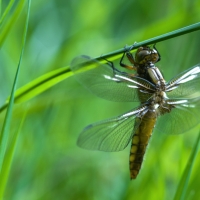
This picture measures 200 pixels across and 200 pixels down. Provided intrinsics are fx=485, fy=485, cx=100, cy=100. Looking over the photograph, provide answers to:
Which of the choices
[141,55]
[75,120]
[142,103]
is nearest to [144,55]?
[141,55]

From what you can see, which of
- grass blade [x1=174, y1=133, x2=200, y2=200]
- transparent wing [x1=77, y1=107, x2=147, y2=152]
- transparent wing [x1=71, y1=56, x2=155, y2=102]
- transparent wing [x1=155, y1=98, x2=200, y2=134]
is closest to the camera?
grass blade [x1=174, y1=133, x2=200, y2=200]

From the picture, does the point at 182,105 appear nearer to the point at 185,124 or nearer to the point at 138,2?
the point at 185,124

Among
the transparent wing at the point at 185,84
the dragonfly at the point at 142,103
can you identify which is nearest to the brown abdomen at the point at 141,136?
the dragonfly at the point at 142,103

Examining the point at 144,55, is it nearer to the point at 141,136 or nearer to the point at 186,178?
the point at 141,136

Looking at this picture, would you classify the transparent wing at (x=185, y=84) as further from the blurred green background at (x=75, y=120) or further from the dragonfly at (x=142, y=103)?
the blurred green background at (x=75, y=120)

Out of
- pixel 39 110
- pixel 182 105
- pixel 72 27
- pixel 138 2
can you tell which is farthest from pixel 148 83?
pixel 138 2

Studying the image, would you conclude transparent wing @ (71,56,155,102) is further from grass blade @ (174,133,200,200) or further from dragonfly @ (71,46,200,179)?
grass blade @ (174,133,200,200)

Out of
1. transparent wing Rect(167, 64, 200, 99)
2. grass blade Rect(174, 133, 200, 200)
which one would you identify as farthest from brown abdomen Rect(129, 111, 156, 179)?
grass blade Rect(174, 133, 200, 200)
